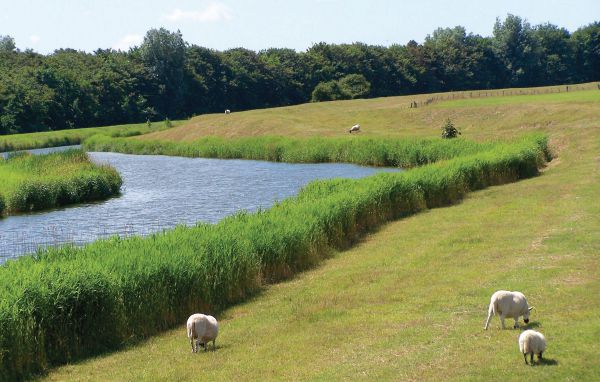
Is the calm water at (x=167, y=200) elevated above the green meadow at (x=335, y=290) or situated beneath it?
situated beneath

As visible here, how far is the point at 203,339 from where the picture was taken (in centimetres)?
1827

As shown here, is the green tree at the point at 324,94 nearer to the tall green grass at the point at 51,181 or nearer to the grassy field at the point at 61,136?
the grassy field at the point at 61,136

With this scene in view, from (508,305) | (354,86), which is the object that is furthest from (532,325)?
(354,86)

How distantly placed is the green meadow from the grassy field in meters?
80.5

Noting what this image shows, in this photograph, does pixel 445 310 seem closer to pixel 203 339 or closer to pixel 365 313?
pixel 365 313

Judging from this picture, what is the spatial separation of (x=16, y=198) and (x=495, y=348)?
141 ft

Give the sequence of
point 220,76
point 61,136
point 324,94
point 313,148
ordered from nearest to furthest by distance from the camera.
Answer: point 313,148, point 61,136, point 324,94, point 220,76

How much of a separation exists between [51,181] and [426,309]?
136 ft

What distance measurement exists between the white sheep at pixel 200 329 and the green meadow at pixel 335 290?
455mm

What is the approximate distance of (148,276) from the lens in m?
21.1

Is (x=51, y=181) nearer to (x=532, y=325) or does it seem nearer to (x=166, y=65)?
(x=532, y=325)

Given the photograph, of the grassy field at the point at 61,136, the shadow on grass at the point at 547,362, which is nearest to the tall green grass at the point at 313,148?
A: the grassy field at the point at 61,136

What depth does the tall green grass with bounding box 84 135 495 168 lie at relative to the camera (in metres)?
67.4

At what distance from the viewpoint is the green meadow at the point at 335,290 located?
1662cm
